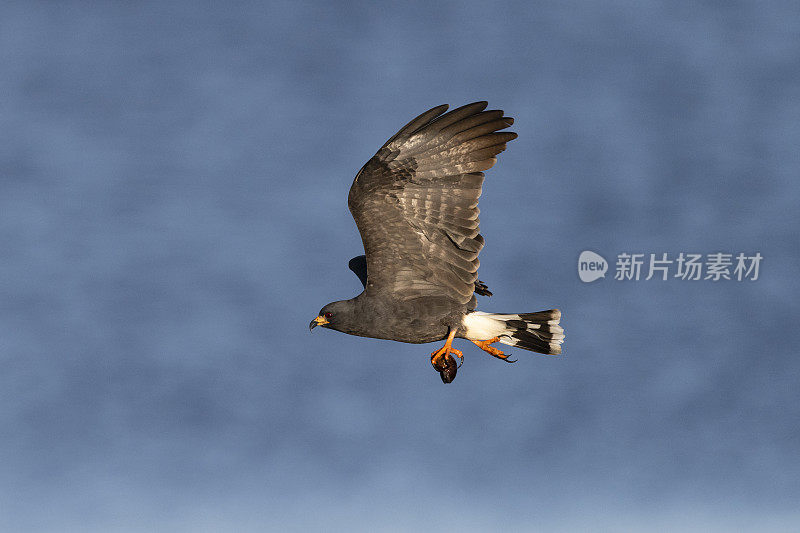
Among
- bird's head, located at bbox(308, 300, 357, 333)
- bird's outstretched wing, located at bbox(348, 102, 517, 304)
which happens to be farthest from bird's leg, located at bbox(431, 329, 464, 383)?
Answer: bird's head, located at bbox(308, 300, 357, 333)

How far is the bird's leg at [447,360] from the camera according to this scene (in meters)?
16.1

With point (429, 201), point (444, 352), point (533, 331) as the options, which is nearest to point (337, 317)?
point (444, 352)

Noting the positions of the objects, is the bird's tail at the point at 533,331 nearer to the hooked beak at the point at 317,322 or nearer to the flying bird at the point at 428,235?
the flying bird at the point at 428,235

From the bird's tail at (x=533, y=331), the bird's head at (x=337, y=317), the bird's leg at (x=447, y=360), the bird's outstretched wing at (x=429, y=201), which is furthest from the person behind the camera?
the bird's tail at (x=533, y=331)

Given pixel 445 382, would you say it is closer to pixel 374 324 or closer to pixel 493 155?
pixel 374 324

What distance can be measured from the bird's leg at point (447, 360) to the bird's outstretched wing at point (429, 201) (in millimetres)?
665

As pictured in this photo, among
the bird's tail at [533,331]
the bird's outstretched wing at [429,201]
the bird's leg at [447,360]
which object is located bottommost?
the bird's leg at [447,360]

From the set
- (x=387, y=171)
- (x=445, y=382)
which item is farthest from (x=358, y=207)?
(x=445, y=382)

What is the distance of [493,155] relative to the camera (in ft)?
51.5

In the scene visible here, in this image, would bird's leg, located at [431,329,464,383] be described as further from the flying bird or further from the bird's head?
the bird's head

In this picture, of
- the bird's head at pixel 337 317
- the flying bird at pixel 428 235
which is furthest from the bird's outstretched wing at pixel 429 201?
the bird's head at pixel 337 317

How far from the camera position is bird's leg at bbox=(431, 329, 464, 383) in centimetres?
1611

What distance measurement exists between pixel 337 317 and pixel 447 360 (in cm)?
169

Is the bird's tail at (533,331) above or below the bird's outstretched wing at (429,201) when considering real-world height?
below
